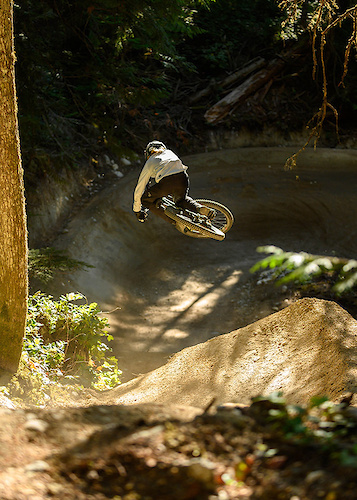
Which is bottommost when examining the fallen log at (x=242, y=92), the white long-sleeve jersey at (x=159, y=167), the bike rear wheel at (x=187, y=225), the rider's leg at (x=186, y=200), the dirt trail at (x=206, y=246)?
the dirt trail at (x=206, y=246)

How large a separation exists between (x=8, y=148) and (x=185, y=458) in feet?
11.5

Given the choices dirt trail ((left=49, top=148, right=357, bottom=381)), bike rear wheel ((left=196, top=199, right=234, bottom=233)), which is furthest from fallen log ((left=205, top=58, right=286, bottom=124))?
bike rear wheel ((left=196, top=199, right=234, bottom=233))

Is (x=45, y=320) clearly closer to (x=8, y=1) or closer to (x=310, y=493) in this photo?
(x=8, y=1)

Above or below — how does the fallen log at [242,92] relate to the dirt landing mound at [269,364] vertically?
above

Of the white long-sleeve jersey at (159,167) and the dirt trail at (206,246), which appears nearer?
the white long-sleeve jersey at (159,167)

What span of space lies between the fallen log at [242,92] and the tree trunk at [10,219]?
12.2 meters

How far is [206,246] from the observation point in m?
12.7

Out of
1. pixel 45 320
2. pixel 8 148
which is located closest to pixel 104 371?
pixel 45 320

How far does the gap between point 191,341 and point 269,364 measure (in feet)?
11.0

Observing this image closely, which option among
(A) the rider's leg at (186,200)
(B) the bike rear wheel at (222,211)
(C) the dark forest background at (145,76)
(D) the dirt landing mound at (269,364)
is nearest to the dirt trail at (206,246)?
(C) the dark forest background at (145,76)

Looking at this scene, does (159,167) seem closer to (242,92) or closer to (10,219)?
(10,219)

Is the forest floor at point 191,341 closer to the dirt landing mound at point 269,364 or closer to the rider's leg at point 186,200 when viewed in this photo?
the dirt landing mound at point 269,364

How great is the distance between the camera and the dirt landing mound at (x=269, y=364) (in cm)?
467

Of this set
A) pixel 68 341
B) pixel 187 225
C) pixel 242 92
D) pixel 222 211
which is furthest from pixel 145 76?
pixel 68 341
